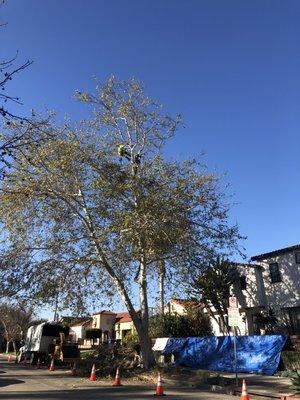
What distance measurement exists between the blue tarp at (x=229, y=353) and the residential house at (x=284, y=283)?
8243 millimetres

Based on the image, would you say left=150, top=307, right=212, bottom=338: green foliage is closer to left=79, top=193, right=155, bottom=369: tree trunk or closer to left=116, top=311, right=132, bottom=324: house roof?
left=79, top=193, right=155, bottom=369: tree trunk

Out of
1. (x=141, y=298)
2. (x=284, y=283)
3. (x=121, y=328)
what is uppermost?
(x=121, y=328)

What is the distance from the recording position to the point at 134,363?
2648 cm

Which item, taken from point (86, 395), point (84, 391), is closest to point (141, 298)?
point (84, 391)

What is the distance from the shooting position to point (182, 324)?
37469 mm

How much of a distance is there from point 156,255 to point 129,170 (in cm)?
462

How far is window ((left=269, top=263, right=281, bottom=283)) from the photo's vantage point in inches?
1341

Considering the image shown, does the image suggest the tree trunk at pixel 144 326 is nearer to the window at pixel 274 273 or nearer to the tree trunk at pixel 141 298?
the tree trunk at pixel 141 298

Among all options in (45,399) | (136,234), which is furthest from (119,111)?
(45,399)

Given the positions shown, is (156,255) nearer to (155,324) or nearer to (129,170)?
(129,170)

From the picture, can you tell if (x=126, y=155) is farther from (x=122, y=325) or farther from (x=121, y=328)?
(x=121, y=328)

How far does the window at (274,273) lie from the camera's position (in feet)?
112

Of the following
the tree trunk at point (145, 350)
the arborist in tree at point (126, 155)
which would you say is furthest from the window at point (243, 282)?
the arborist in tree at point (126, 155)

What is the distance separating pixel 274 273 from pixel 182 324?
8085 mm
